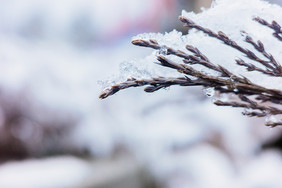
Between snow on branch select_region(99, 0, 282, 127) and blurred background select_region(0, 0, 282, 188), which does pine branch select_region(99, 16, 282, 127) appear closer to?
snow on branch select_region(99, 0, 282, 127)

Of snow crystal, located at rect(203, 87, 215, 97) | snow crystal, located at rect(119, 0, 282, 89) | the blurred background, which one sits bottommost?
snow crystal, located at rect(203, 87, 215, 97)

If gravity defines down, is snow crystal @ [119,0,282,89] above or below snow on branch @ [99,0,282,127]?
above

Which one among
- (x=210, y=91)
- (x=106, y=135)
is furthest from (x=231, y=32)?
(x=106, y=135)

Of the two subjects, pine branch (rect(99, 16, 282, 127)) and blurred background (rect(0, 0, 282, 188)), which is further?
blurred background (rect(0, 0, 282, 188))

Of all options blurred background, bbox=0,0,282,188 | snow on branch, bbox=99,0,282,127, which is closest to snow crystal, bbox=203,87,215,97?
snow on branch, bbox=99,0,282,127

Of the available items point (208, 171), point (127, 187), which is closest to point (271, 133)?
point (208, 171)

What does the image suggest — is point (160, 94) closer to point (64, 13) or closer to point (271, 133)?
point (271, 133)

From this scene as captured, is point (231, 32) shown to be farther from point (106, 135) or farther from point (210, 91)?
point (106, 135)

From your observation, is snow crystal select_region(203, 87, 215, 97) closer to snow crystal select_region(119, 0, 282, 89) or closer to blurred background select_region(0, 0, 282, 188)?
snow crystal select_region(119, 0, 282, 89)

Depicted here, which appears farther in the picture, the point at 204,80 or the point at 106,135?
the point at 106,135
